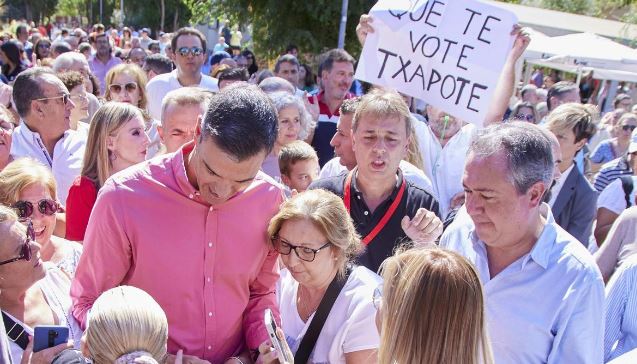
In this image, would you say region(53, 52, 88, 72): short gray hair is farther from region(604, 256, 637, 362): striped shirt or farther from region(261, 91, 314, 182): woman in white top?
region(604, 256, 637, 362): striped shirt

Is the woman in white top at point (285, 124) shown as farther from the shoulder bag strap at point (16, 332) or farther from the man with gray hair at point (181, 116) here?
the shoulder bag strap at point (16, 332)

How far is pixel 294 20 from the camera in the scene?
15.3 meters

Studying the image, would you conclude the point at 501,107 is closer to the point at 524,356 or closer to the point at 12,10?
the point at 524,356

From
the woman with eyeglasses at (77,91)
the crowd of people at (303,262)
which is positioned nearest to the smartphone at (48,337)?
the crowd of people at (303,262)

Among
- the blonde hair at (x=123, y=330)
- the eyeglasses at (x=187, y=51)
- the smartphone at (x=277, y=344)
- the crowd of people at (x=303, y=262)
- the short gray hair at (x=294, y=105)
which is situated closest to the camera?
the blonde hair at (x=123, y=330)

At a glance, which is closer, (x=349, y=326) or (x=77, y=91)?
(x=349, y=326)

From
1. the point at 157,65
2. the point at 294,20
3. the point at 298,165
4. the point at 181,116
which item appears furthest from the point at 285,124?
the point at 294,20

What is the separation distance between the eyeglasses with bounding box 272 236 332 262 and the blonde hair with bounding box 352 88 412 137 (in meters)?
1.02

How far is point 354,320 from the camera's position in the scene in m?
2.51

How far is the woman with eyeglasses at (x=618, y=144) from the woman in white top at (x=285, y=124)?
4.71 metres

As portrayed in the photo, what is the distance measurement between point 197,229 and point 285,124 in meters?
2.59

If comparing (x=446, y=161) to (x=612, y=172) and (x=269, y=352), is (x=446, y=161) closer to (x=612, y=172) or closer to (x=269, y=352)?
(x=612, y=172)

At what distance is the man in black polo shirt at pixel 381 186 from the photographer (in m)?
3.24

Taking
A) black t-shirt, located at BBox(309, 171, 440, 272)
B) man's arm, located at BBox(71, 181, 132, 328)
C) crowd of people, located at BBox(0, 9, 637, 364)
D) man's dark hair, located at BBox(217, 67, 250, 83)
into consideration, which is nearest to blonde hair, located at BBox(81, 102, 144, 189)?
crowd of people, located at BBox(0, 9, 637, 364)
